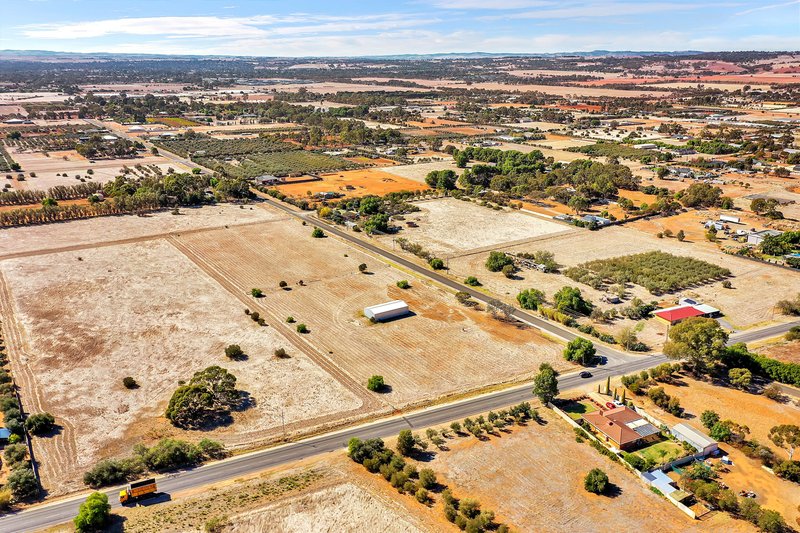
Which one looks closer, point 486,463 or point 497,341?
point 486,463

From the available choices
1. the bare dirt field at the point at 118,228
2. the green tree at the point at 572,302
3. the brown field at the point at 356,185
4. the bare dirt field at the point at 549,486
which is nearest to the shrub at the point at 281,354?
the bare dirt field at the point at 549,486

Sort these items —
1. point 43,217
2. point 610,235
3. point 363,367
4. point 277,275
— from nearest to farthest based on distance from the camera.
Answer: point 363,367
point 277,275
point 610,235
point 43,217

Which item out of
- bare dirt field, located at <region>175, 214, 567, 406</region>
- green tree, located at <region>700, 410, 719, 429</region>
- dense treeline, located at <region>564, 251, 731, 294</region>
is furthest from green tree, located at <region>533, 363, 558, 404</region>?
dense treeline, located at <region>564, 251, 731, 294</region>

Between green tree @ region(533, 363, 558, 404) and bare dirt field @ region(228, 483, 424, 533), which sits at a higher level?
green tree @ region(533, 363, 558, 404)

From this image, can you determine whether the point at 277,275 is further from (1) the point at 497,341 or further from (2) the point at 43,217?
(2) the point at 43,217

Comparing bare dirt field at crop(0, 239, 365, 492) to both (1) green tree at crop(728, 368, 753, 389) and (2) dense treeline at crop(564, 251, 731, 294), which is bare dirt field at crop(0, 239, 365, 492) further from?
(2) dense treeline at crop(564, 251, 731, 294)

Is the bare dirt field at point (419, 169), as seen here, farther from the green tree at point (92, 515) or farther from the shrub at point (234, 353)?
the green tree at point (92, 515)

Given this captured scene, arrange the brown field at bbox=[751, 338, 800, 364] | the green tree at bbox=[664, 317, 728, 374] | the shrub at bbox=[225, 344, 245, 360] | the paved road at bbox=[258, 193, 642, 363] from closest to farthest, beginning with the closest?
1. the green tree at bbox=[664, 317, 728, 374]
2. the brown field at bbox=[751, 338, 800, 364]
3. the shrub at bbox=[225, 344, 245, 360]
4. the paved road at bbox=[258, 193, 642, 363]

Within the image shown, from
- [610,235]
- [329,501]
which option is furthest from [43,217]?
[610,235]

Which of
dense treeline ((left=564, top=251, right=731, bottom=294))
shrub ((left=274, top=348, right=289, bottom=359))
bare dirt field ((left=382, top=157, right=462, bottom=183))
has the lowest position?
shrub ((left=274, top=348, right=289, bottom=359))
